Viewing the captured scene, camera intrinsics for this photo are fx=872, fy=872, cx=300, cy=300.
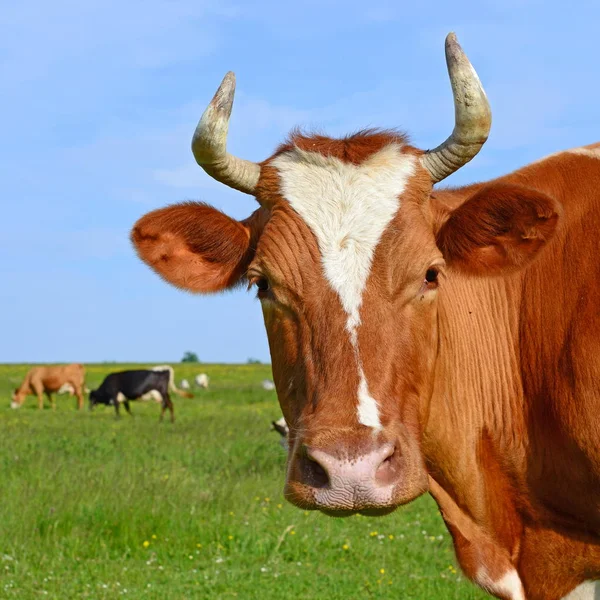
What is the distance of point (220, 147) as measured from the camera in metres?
4.26

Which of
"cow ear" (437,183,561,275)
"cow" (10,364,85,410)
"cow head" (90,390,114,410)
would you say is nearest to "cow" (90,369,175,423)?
"cow head" (90,390,114,410)

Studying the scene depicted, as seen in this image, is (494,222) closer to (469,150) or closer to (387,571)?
(469,150)

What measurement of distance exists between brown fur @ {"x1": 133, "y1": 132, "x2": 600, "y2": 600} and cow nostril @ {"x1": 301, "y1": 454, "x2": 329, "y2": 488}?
23mm

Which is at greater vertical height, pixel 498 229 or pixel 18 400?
pixel 498 229

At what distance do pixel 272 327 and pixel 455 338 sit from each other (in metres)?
1.28

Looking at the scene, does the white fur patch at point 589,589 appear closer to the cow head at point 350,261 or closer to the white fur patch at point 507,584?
the white fur patch at point 507,584

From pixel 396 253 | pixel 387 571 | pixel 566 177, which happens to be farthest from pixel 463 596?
pixel 396 253

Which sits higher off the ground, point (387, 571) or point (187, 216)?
point (187, 216)

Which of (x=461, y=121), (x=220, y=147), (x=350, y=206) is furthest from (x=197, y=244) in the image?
(x=461, y=121)

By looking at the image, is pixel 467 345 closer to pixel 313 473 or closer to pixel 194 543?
pixel 313 473

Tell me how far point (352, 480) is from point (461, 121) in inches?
73.2

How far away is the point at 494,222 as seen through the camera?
443cm

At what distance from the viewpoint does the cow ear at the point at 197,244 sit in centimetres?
452

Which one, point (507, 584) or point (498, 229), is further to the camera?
point (507, 584)
